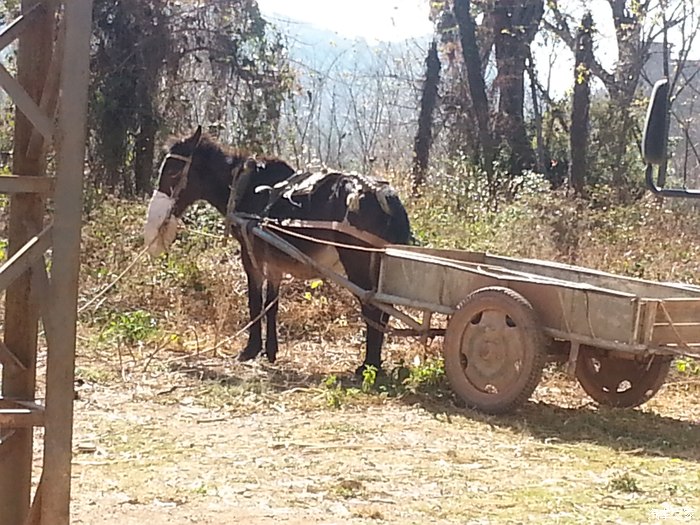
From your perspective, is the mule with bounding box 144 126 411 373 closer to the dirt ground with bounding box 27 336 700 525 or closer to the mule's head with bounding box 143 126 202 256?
the mule's head with bounding box 143 126 202 256

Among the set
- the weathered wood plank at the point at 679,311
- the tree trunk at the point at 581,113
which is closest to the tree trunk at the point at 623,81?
the tree trunk at the point at 581,113

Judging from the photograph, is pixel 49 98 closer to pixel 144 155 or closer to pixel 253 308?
pixel 253 308

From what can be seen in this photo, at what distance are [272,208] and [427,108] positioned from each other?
1193cm

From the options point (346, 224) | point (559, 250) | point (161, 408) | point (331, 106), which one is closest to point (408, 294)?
point (346, 224)

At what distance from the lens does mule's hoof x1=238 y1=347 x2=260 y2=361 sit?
29.0ft

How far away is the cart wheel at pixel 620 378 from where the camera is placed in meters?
6.95

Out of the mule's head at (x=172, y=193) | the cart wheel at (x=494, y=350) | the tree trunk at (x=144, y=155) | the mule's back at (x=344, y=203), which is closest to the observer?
the cart wheel at (x=494, y=350)

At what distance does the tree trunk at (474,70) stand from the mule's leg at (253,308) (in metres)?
10.2

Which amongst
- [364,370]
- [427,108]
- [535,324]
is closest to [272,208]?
[364,370]

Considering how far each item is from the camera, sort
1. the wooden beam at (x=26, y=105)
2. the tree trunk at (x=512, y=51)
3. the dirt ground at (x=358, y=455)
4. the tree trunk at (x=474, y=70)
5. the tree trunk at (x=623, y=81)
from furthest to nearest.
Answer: the tree trunk at (x=512, y=51) → the tree trunk at (x=474, y=70) → the tree trunk at (x=623, y=81) → the dirt ground at (x=358, y=455) → the wooden beam at (x=26, y=105)

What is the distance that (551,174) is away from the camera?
19516 millimetres

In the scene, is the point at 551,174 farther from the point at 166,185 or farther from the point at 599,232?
the point at 166,185

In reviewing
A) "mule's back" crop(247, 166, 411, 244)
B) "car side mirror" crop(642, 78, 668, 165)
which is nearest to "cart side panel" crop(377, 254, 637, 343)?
"mule's back" crop(247, 166, 411, 244)

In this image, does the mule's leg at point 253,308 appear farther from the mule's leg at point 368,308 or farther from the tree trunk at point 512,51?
the tree trunk at point 512,51
